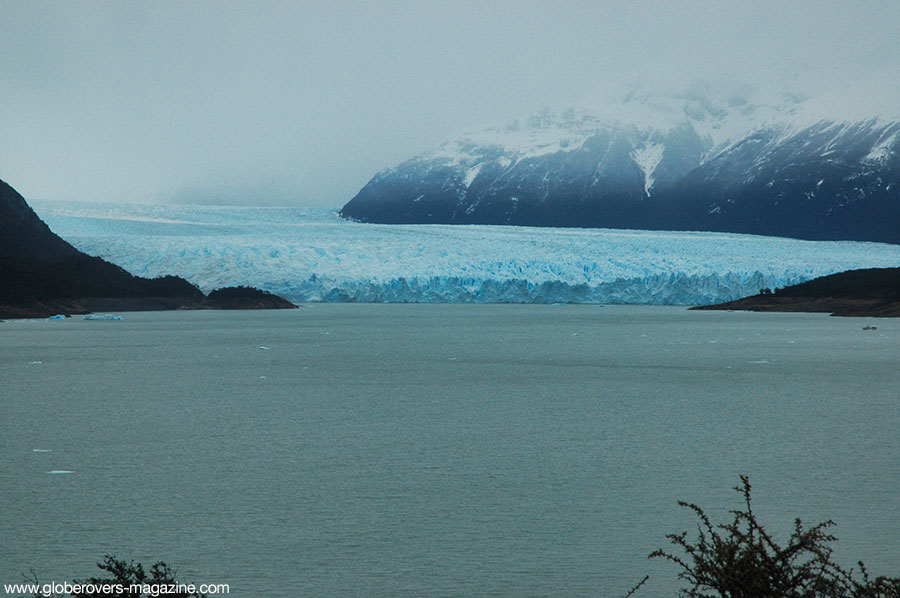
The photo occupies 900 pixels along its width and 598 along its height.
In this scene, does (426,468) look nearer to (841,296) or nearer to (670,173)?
(841,296)

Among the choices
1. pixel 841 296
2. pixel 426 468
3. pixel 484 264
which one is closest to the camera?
pixel 426 468

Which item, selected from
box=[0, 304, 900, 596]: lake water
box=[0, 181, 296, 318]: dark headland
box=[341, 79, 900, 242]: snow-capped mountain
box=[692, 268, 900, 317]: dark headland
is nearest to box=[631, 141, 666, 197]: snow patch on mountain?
box=[341, 79, 900, 242]: snow-capped mountain

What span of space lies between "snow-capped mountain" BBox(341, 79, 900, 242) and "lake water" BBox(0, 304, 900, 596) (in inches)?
2469

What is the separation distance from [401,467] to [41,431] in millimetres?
3640

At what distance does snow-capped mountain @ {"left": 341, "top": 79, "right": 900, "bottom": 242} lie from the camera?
76.3 meters

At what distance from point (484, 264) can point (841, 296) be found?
13.7 m

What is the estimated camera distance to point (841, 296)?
40094 mm

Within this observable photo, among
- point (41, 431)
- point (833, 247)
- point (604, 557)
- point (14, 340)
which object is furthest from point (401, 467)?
point (833, 247)

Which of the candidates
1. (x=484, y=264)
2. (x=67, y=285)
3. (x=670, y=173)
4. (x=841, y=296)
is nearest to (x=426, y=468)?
(x=484, y=264)

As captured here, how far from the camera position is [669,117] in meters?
94.7

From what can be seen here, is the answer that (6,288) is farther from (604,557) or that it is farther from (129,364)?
(604,557)

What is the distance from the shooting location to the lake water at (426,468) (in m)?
5.01

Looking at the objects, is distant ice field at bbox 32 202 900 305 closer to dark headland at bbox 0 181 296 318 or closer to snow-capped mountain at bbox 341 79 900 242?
dark headland at bbox 0 181 296 318

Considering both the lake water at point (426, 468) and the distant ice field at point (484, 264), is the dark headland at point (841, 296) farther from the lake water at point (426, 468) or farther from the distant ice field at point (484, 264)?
the lake water at point (426, 468)
